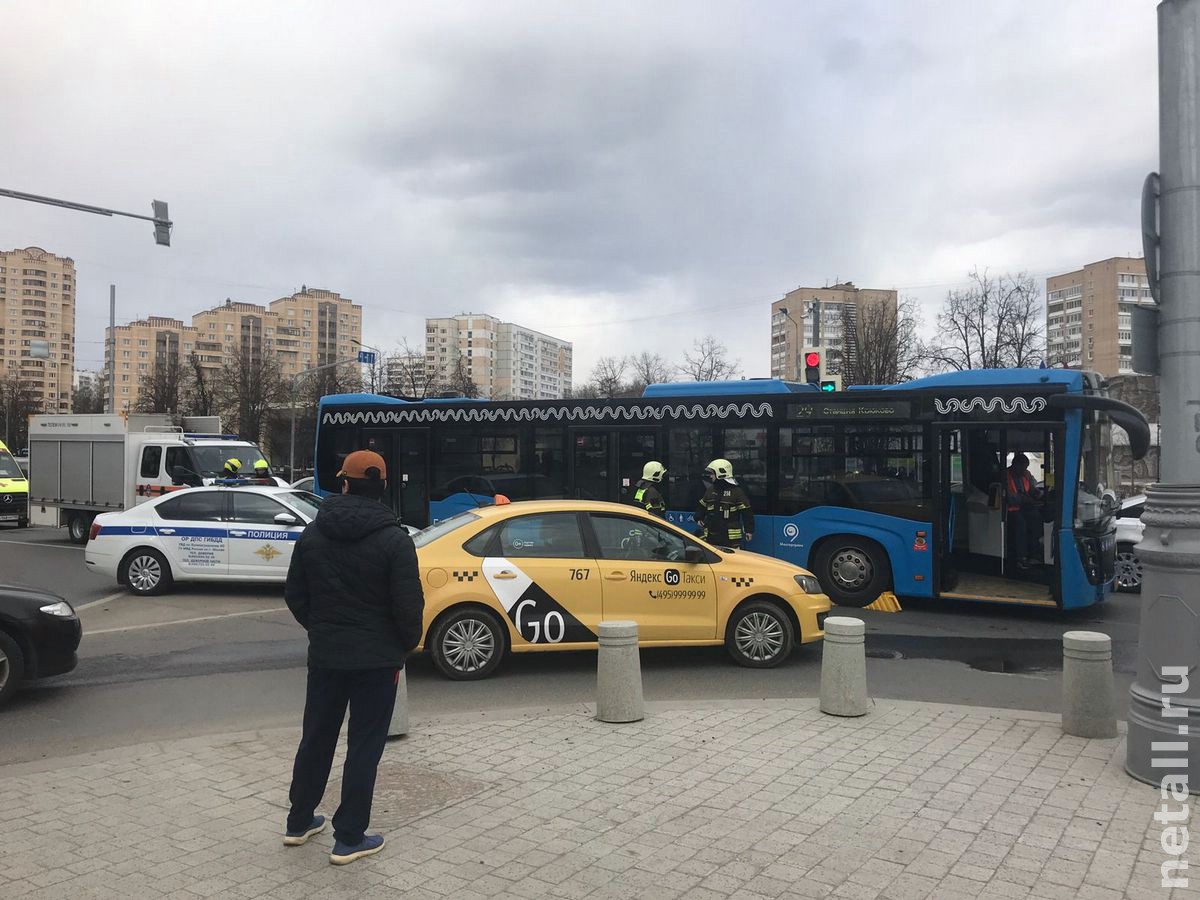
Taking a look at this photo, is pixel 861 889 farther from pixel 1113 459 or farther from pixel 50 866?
pixel 1113 459

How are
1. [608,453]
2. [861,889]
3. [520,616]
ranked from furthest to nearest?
[608,453], [520,616], [861,889]

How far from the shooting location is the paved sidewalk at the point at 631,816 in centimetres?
392

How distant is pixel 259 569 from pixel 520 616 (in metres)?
6.23

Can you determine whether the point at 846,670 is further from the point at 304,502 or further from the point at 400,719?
the point at 304,502

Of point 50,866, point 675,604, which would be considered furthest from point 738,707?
point 50,866

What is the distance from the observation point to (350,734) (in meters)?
4.12

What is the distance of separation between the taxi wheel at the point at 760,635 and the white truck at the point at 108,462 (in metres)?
14.9

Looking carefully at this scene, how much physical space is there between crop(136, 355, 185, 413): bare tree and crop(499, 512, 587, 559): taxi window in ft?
157

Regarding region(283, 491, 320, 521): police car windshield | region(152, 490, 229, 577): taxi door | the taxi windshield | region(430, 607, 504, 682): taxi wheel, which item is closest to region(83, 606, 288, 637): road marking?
region(152, 490, 229, 577): taxi door

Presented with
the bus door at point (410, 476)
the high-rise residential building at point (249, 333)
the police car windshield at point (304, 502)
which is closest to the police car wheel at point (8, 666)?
the police car windshield at point (304, 502)

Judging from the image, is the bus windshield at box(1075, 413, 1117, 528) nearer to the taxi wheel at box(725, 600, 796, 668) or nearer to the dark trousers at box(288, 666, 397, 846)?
the taxi wheel at box(725, 600, 796, 668)

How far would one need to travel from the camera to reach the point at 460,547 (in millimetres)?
8086

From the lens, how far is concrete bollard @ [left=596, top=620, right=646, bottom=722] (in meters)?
6.43

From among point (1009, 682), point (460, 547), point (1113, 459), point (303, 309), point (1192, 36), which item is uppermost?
point (303, 309)
